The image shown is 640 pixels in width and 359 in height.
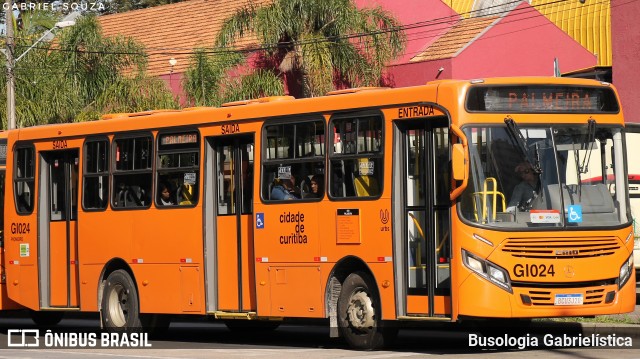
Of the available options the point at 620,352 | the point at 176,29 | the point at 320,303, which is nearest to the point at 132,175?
the point at 320,303

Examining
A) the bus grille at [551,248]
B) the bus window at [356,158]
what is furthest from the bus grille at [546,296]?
the bus window at [356,158]

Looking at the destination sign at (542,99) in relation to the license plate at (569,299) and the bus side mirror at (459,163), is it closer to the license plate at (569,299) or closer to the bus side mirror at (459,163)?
the bus side mirror at (459,163)

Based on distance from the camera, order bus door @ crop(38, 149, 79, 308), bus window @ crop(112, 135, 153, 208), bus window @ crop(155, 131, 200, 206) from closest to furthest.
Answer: bus window @ crop(155, 131, 200, 206) < bus window @ crop(112, 135, 153, 208) < bus door @ crop(38, 149, 79, 308)

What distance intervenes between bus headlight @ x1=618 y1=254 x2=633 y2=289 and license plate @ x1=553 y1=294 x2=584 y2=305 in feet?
2.02

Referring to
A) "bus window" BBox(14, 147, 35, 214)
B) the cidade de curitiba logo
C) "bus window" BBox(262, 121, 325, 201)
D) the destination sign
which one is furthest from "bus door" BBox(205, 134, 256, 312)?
"bus window" BBox(14, 147, 35, 214)

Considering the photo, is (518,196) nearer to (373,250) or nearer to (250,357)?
(373,250)

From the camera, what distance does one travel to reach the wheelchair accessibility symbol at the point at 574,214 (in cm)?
1484

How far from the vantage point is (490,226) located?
14633mm

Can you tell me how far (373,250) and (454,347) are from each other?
1.69 meters

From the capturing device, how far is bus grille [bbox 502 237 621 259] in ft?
48.0

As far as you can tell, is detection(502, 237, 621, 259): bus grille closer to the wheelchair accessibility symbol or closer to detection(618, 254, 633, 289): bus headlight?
the wheelchair accessibility symbol

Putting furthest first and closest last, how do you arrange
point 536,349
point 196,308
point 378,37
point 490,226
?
point 378,37 → point 196,308 → point 536,349 → point 490,226

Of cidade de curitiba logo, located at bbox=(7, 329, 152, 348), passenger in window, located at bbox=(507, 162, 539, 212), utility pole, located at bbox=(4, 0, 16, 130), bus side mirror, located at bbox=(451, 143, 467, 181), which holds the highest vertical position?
utility pole, located at bbox=(4, 0, 16, 130)

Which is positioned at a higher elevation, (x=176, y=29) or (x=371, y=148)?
(x=176, y=29)
